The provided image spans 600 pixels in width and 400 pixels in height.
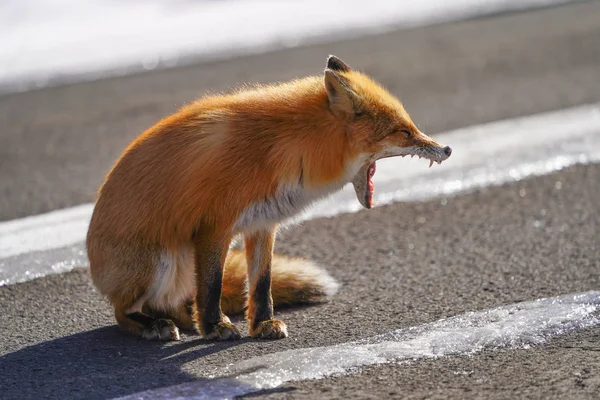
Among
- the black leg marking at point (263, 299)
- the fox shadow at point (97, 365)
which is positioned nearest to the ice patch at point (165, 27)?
the fox shadow at point (97, 365)

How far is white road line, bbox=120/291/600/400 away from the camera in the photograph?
14.6ft

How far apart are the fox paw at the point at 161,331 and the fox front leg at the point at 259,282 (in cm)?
44

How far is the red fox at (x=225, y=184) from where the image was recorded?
508 centimetres

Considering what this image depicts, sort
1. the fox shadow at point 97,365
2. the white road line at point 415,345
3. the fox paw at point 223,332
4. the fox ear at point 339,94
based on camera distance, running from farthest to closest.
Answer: the fox paw at point 223,332 < the fox ear at point 339,94 < the fox shadow at point 97,365 < the white road line at point 415,345

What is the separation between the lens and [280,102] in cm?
527

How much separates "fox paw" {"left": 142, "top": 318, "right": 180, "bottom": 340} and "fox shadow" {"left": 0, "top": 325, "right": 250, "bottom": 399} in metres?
0.04

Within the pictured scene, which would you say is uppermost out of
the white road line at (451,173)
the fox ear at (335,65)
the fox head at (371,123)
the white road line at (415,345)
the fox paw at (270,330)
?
the fox ear at (335,65)

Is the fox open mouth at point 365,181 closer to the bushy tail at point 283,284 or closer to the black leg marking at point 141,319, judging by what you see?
the bushy tail at point 283,284

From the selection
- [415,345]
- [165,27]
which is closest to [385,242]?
[415,345]

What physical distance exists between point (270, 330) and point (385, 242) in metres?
2.11

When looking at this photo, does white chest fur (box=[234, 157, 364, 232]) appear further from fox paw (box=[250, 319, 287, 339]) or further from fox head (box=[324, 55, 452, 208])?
fox paw (box=[250, 319, 287, 339])

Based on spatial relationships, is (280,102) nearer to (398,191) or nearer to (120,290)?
(120,290)

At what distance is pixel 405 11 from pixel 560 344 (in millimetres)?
12180

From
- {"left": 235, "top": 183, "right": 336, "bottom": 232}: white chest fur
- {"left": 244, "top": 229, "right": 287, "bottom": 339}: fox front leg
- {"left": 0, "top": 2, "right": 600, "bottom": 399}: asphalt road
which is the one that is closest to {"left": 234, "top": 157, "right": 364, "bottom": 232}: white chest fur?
{"left": 235, "top": 183, "right": 336, "bottom": 232}: white chest fur
